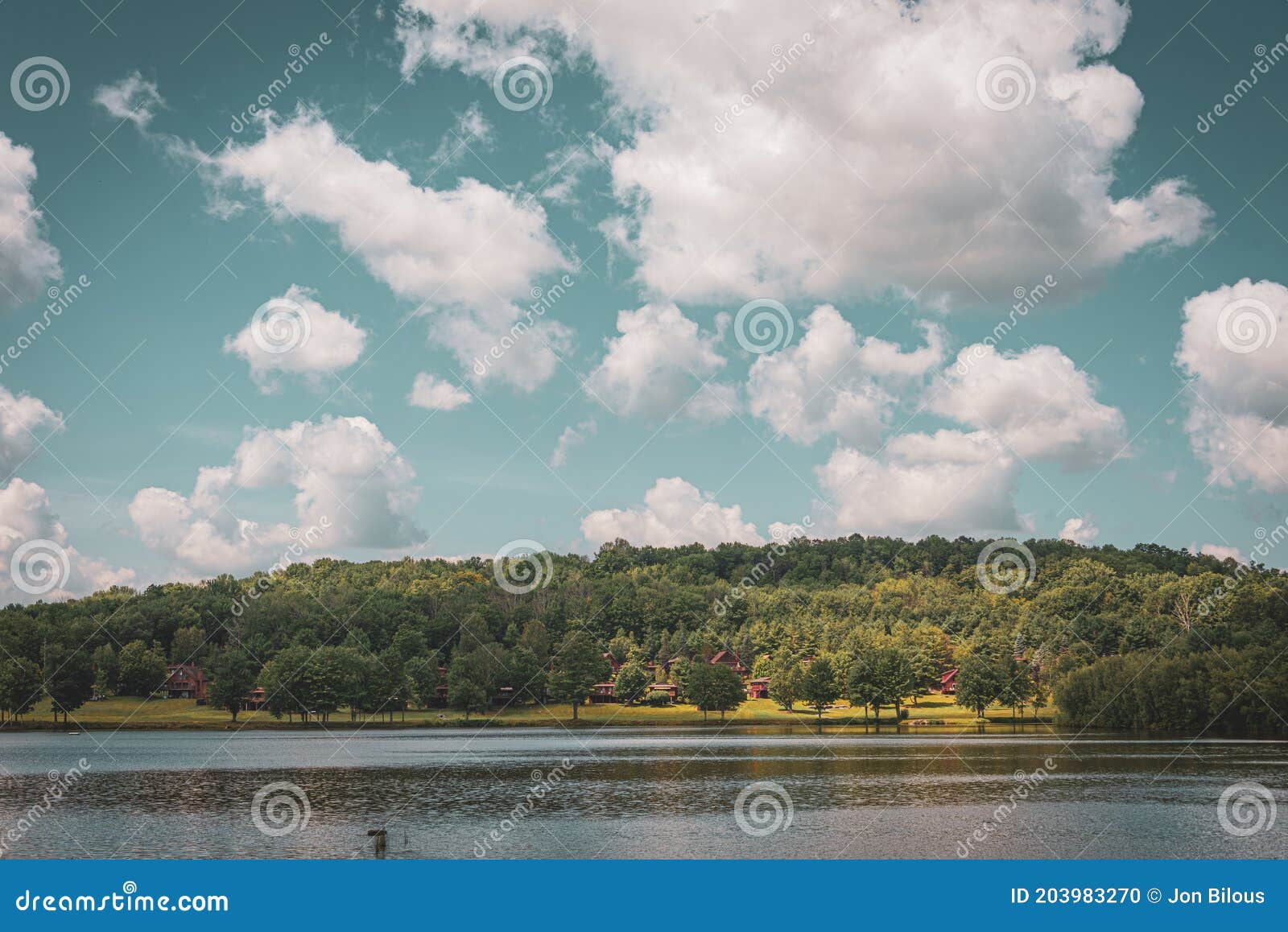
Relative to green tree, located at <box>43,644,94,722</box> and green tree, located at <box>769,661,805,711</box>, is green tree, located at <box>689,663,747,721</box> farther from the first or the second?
green tree, located at <box>43,644,94,722</box>

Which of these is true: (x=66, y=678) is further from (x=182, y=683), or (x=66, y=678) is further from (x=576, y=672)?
(x=576, y=672)

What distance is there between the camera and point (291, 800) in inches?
2263

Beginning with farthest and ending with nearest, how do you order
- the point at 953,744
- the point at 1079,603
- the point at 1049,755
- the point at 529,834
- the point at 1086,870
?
the point at 1079,603, the point at 953,744, the point at 1049,755, the point at 529,834, the point at 1086,870

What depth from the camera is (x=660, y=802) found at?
181 feet

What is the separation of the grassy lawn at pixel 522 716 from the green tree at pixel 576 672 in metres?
3.29

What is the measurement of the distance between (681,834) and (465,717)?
369 feet

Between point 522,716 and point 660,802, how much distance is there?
108 m

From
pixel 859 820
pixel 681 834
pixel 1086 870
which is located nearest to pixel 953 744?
pixel 859 820

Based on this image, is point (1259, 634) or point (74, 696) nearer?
point (1259, 634)

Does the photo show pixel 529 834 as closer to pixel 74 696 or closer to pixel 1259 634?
pixel 1259 634

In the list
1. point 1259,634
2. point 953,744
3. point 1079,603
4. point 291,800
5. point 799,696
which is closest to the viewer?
point 291,800

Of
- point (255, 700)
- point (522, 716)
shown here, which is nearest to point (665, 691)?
point (522, 716)

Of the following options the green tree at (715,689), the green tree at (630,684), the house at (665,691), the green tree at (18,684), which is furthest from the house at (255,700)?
the green tree at (715,689)

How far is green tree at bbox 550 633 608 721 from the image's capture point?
157500 mm
